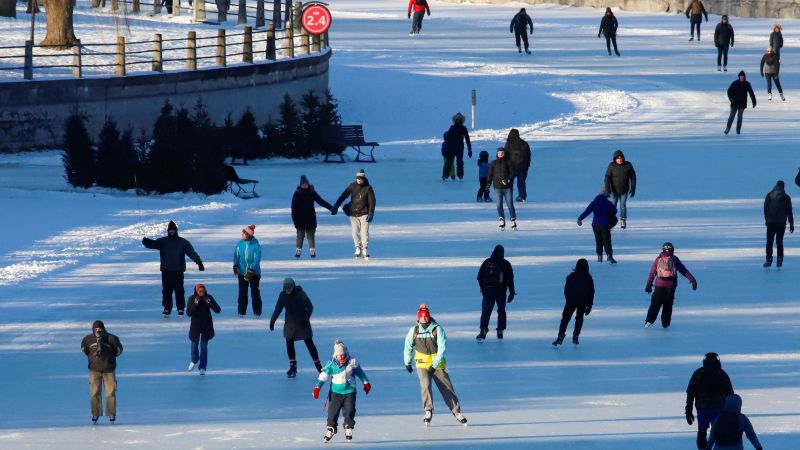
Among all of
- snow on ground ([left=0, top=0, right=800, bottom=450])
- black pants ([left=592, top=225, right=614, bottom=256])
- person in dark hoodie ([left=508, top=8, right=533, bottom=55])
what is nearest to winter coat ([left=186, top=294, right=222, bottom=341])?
snow on ground ([left=0, top=0, right=800, bottom=450])

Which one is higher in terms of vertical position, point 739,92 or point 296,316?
point 739,92

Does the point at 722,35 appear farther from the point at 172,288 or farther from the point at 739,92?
the point at 172,288

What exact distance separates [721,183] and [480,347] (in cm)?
1235

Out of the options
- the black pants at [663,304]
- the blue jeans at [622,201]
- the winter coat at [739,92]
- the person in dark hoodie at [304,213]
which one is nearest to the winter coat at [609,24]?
the winter coat at [739,92]

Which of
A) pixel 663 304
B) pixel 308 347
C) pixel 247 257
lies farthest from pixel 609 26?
pixel 308 347

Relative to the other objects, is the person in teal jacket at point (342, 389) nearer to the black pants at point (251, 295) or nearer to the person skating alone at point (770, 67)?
the black pants at point (251, 295)

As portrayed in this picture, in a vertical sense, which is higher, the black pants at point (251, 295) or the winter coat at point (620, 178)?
the winter coat at point (620, 178)

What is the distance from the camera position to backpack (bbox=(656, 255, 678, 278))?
1683cm

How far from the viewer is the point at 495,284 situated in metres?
16.2

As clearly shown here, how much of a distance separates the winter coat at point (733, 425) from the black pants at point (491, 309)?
509cm

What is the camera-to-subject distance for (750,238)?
22594 mm

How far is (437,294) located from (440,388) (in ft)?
17.5

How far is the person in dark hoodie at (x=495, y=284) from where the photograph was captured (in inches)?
639

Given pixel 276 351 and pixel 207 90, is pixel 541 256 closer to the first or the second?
pixel 276 351
